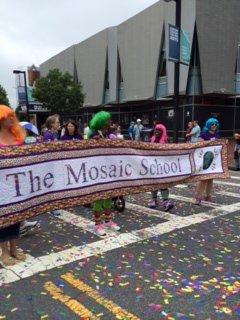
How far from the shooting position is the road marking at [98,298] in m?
3.68

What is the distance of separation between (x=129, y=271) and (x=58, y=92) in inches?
1404

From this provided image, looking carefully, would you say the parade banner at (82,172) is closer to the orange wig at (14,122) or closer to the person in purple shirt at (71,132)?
the orange wig at (14,122)

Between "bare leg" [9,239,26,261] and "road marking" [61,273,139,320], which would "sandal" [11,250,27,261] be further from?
"road marking" [61,273,139,320]

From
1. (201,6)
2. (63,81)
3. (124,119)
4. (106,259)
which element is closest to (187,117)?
(201,6)

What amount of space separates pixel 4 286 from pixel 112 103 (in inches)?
1366

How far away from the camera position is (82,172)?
19.2ft

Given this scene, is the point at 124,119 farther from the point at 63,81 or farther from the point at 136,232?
the point at 136,232

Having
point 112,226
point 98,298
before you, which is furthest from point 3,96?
point 98,298

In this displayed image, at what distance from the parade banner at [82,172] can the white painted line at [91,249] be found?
567mm

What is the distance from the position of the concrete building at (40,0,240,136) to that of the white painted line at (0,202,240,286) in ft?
66.7

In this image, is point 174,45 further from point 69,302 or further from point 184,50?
point 69,302

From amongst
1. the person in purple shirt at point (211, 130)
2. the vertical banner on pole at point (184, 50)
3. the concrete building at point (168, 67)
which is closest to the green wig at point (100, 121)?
the person in purple shirt at point (211, 130)

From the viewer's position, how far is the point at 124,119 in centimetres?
3834

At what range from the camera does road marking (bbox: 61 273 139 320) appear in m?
3.68
